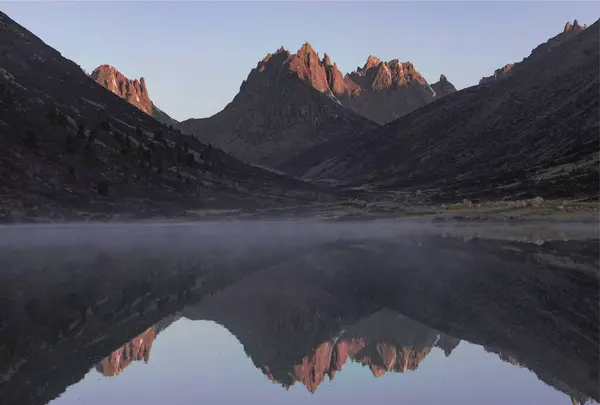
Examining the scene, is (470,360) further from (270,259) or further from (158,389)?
(270,259)

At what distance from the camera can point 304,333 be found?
2511cm

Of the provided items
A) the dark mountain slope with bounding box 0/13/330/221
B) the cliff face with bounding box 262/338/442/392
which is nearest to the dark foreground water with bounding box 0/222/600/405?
the cliff face with bounding box 262/338/442/392

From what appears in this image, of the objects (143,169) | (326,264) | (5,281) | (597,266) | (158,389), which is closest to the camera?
(158,389)

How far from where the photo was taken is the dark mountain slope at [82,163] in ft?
420

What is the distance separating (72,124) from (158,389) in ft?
505

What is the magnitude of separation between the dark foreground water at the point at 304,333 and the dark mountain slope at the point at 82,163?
282 feet

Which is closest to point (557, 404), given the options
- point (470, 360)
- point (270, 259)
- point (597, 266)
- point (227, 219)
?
point (470, 360)

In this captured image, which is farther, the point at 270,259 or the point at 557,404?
the point at 270,259

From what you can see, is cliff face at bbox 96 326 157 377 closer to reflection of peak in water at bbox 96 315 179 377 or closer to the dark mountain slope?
reflection of peak in water at bbox 96 315 179 377

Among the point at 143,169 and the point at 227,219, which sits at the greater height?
the point at 143,169

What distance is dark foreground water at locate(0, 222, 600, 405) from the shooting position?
17.8 m

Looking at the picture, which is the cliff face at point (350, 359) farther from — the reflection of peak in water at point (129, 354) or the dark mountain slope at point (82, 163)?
the dark mountain slope at point (82, 163)

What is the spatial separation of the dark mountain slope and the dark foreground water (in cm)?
8601

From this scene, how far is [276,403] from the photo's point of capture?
16719 millimetres
